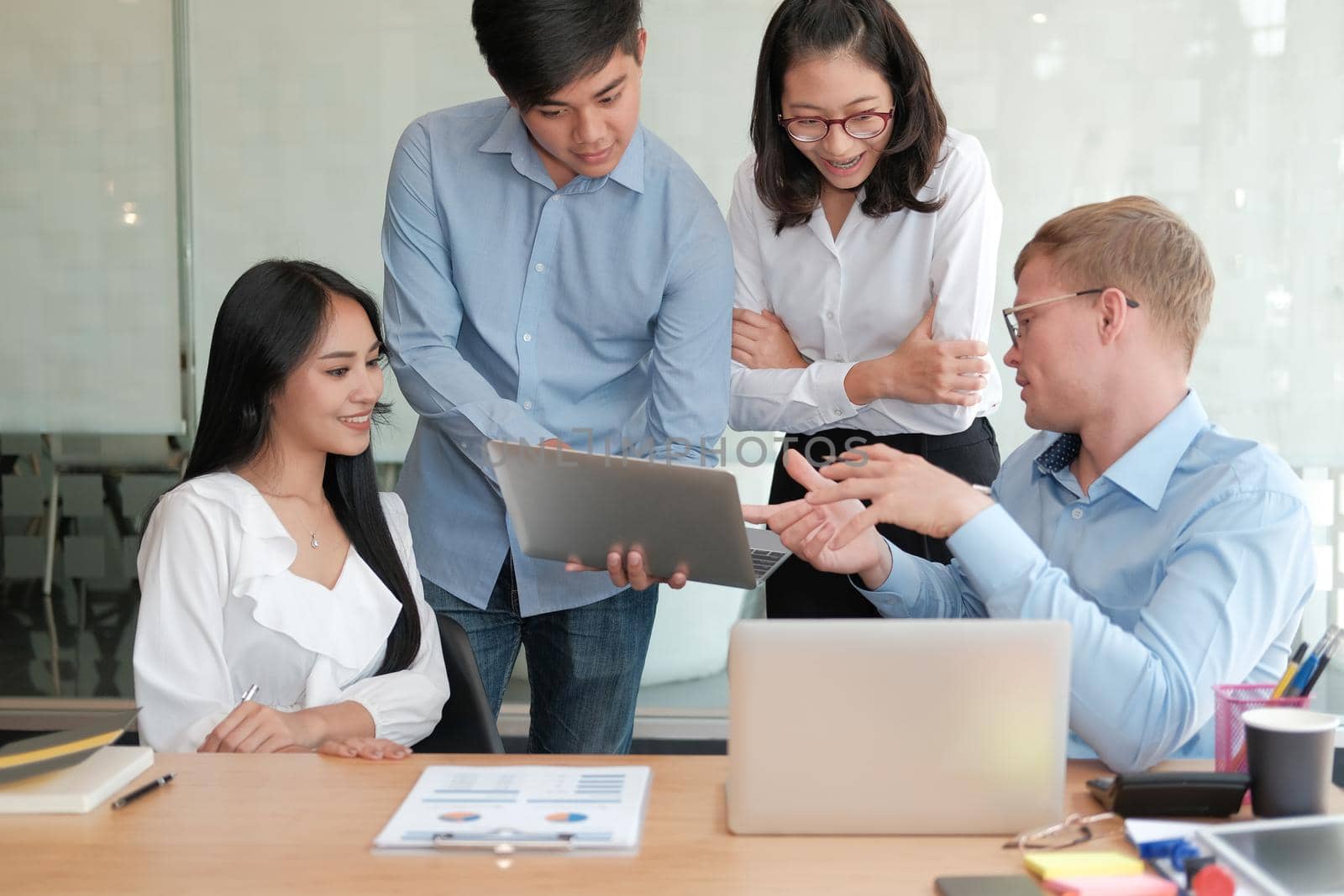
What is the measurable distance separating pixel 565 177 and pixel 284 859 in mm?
1358

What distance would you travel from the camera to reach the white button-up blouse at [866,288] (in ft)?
7.43

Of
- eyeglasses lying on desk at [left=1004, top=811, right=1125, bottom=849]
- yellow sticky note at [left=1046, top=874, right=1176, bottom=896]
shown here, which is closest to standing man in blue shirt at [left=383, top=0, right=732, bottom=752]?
eyeglasses lying on desk at [left=1004, top=811, right=1125, bottom=849]

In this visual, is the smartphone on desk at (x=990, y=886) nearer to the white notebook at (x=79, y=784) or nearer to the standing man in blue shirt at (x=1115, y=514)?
the standing man in blue shirt at (x=1115, y=514)

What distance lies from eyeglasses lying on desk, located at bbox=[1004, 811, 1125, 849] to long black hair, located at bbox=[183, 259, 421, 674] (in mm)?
1190

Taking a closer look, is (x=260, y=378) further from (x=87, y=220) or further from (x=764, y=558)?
(x=87, y=220)

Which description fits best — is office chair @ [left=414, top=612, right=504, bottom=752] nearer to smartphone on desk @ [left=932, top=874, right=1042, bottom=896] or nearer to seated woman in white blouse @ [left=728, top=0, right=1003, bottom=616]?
seated woman in white blouse @ [left=728, top=0, right=1003, bottom=616]

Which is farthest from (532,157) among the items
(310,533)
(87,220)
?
(87,220)

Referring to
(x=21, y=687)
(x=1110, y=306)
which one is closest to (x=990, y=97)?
(x=1110, y=306)

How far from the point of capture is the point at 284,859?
1251 mm

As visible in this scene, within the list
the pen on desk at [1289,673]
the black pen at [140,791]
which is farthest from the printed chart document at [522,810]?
the pen on desk at [1289,673]

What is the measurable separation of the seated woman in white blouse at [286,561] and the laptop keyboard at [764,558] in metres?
0.54

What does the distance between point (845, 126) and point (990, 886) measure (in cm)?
139

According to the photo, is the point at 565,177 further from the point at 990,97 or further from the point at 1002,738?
the point at 990,97

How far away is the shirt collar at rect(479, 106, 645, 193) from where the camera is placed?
7.32 ft
